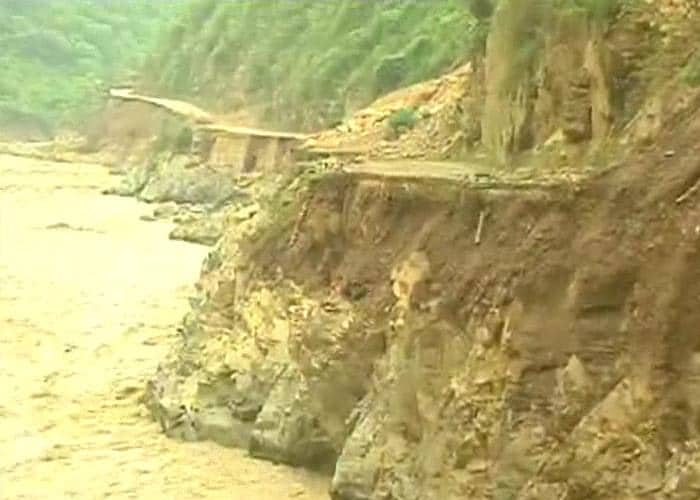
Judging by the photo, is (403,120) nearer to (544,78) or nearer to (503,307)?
(544,78)

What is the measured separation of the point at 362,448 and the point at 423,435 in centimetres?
144

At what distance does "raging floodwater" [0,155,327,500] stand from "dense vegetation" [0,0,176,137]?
32400 mm

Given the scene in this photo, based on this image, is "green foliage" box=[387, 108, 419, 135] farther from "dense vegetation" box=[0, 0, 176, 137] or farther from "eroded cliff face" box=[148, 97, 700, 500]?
"dense vegetation" box=[0, 0, 176, 137]

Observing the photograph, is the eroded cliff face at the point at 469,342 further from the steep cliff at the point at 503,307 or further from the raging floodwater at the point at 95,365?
the raging floodwater at the point at 95,365

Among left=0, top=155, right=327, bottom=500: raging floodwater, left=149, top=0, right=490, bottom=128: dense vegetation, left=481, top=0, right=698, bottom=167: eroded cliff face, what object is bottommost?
left=0, top=155, right=327, bottom=500: raging floodwater

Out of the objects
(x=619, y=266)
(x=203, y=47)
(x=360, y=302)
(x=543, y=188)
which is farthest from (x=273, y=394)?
(x=203, y=47)

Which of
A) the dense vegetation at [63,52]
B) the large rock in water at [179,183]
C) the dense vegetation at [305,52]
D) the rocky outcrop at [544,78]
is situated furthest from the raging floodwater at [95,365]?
the dense vegetation at [63,52]

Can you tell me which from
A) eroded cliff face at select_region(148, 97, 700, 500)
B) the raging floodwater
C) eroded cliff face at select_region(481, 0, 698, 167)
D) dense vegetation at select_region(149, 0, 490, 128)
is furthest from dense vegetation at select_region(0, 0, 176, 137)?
eroded cliff face at select_region(481, 0, 698, 167)

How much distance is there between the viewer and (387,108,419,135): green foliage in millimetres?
25547

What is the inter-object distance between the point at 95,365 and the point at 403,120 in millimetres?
6501

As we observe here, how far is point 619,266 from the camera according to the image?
45.4 ft

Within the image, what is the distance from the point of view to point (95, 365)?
26344 mm

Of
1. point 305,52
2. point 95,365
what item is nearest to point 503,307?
point 95,365

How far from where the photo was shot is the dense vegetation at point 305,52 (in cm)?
4284
